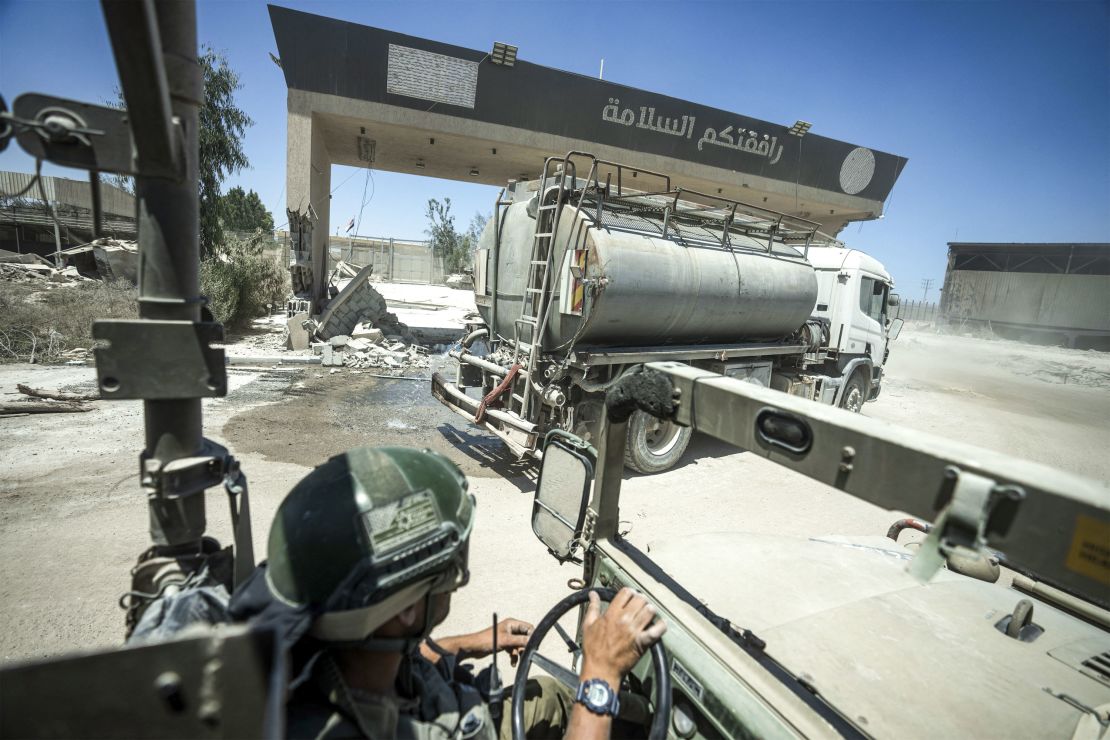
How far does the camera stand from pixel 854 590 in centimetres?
234

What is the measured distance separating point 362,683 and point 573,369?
441 centimetres

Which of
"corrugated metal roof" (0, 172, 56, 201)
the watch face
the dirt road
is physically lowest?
the dirt road

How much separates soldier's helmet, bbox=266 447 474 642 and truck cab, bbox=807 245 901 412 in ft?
28.6

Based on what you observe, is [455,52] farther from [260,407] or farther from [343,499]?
[343,499]

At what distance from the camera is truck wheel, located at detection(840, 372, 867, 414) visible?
8.91m

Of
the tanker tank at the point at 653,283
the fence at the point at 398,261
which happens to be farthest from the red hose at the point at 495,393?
the fence at the point at 398,261

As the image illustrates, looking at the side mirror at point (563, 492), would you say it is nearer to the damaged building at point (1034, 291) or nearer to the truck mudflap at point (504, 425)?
the truck mudflap at point (504, 425)

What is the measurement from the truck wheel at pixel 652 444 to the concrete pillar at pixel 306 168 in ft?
30.2

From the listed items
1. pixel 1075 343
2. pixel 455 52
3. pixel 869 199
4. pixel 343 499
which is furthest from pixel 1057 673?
pixel 1075 343

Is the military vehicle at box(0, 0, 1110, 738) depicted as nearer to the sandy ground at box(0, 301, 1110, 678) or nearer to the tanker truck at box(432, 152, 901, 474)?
the sandy ground at box(0, 301, 1110, 678)

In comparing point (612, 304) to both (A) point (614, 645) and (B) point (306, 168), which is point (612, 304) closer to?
(A) point (614, 645)

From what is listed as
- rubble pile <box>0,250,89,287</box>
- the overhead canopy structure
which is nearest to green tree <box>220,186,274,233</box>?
rubble pile <box>0,250,89,287</box>

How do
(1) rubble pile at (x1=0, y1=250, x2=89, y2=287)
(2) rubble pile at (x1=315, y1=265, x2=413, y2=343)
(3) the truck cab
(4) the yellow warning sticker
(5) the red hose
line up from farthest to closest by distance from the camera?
(1) rubble pile at (x1=0, y1=250, x2=89, y2=287)
(2) rubble pile at (x1=315, y1=265, x2=413, y2=343)
(3) the truck cab
(5) the red hose
(4) the yellow warning sticker

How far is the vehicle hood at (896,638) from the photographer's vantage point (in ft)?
5.52
